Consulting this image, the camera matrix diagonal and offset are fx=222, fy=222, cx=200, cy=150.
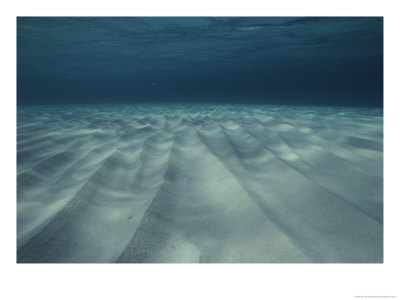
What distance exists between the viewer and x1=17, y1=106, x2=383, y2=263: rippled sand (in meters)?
1.32

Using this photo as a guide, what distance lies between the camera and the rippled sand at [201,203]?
4.33ft

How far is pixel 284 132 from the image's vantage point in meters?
4.19

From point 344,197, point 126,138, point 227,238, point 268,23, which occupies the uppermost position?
point 268,23

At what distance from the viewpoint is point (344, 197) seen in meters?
1.82

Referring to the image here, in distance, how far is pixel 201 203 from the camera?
183cm
